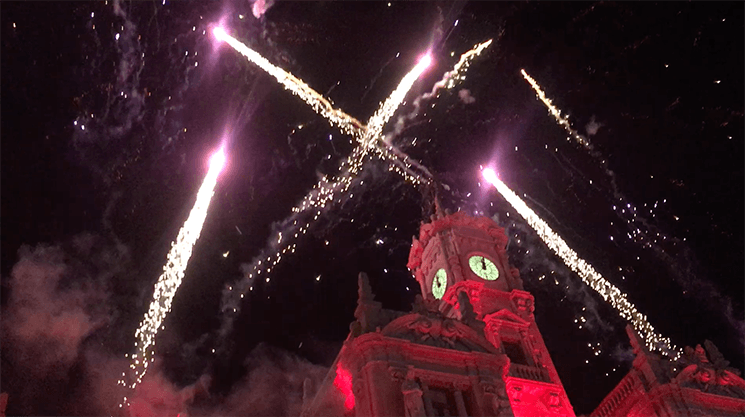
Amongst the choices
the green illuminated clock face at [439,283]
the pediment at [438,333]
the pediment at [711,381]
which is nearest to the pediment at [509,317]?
the green illuminated clock face at [439,283]

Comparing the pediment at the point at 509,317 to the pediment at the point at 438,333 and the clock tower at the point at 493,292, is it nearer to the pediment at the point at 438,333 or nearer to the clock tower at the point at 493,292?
the clock tower at the point at 493,292

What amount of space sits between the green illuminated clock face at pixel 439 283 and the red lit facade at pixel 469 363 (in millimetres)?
88

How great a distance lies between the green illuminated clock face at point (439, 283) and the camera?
50.9 meters

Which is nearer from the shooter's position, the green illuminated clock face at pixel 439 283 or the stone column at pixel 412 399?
the stone column at pixel 412 399

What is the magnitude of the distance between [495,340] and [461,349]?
11096mm

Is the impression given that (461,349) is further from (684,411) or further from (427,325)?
(684,411)

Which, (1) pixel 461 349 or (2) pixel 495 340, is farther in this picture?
(2) pixel 495 340

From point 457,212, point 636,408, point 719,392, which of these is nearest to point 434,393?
point 636,408

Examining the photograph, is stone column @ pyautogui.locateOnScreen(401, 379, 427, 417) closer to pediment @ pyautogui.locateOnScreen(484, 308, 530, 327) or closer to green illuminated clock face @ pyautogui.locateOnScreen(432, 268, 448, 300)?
pediment @ pyautogui.locateOnScreen(484, 308, 530, 327)

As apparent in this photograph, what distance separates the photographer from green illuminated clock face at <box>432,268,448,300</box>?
50.9 m

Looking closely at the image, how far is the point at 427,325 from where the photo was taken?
3653cm

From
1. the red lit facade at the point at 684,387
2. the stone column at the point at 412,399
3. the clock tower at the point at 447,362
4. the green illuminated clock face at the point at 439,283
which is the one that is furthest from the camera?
the green illuminated clock face at the point at 439,283

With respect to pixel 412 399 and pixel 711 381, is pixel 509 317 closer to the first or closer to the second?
pixel 711 381

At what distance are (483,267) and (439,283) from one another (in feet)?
10.4
